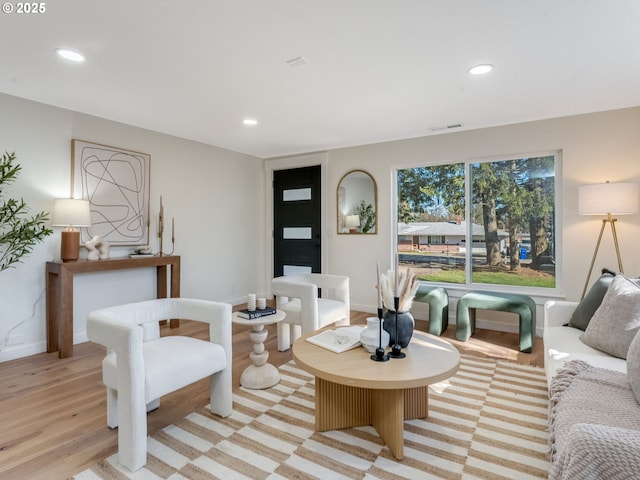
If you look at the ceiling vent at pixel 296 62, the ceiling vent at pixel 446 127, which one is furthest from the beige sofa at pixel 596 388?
the ceiling vent at pixel 296 62

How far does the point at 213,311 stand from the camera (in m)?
2.10

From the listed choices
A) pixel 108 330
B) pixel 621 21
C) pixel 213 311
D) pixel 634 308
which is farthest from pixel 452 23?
pixel 108 330

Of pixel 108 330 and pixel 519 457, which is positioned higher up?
pixel 108 330

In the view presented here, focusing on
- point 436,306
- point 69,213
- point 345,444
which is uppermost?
point 69,213

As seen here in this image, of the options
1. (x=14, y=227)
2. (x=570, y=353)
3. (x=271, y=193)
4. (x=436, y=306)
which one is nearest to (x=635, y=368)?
(x=570, y=353)

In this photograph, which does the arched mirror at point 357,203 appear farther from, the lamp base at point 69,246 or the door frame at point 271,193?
the lamp base at point 69,246

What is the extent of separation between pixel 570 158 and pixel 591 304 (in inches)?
73.9

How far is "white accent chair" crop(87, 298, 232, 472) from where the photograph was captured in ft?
5.31

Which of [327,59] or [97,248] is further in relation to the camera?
[97,248]

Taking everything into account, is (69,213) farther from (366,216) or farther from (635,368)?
(635,368)

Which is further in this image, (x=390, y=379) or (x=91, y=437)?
(x=91, y=437)

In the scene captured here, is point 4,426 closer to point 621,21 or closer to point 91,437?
point 91,437

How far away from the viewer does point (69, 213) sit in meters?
3.17

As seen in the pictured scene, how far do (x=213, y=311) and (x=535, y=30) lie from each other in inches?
98.8
